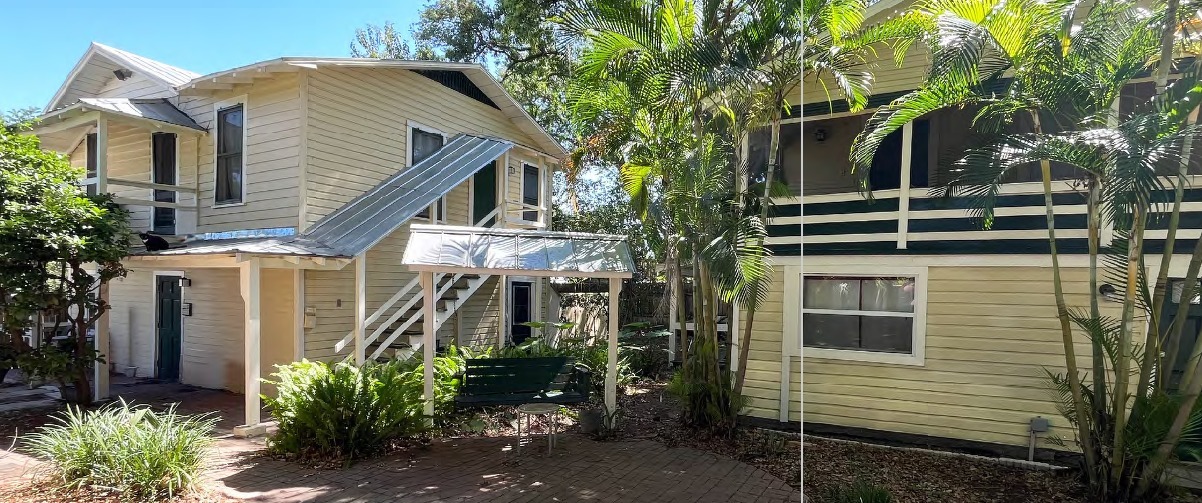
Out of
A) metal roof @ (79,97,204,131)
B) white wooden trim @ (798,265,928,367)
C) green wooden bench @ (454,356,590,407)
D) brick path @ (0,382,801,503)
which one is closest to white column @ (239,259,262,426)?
brick path @ (0,382,801,503)

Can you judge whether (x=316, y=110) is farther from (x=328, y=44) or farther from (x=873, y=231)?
(x=328, y=44)

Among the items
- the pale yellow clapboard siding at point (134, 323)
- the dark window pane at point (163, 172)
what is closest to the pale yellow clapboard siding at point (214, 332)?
the dark window pane at point (163, 172)

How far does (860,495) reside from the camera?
4.70 metres

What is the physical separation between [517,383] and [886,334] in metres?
4.85

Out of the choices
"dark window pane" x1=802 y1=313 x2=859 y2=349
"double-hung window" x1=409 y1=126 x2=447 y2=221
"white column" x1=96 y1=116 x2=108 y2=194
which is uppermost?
"double-hung window" x1=409 y1=126 x2=447 y2=221

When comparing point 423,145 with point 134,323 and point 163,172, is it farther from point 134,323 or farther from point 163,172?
point 134,323

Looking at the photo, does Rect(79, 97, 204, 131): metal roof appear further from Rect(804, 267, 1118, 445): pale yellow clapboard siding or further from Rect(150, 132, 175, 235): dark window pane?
Rect(804, 267, 1118, 445): pale yellow clapboard siding

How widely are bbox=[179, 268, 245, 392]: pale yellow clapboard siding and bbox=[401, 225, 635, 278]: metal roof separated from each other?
506cm

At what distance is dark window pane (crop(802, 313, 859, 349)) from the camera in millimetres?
7645

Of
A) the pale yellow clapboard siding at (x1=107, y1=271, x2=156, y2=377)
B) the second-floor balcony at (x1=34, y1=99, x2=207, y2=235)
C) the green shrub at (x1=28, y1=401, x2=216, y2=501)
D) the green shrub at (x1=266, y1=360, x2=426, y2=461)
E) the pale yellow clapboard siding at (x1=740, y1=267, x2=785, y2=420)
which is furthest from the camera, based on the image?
the pale yellow clapboard siding at (x1=107, y1=271, x2=156, y2=377)

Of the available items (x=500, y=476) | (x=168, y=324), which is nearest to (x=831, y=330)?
(x=500, y=476)

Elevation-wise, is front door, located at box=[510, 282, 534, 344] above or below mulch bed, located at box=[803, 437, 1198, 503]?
above

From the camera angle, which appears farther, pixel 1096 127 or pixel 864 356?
pixel 864 356

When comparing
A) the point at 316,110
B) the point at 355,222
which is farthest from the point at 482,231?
the point at 316,110
